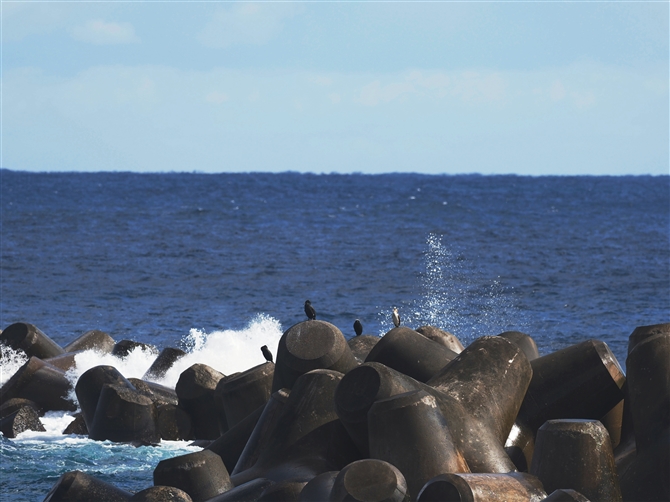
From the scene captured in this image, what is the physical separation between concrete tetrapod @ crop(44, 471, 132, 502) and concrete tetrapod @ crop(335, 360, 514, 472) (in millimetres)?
1544

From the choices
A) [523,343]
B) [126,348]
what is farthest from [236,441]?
[126,348]

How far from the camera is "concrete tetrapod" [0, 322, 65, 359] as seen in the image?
505 inches

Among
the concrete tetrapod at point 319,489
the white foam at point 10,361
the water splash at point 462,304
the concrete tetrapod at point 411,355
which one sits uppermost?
the concrete tetrapod at point 411,355

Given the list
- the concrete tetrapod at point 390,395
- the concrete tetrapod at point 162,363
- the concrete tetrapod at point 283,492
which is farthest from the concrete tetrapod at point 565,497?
the concrete tetrapod at point 162,363

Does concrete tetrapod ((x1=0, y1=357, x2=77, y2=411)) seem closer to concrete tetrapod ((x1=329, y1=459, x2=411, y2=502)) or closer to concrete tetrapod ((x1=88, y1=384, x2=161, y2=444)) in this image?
concrete tetrapod ((x1=88, y1=384, x2=161, y2=444))

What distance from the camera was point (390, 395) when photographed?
648 centimetres

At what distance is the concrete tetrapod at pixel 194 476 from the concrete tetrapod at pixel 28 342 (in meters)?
6.66

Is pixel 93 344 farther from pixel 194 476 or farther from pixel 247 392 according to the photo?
pixel 194 476

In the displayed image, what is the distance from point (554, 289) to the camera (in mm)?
25297

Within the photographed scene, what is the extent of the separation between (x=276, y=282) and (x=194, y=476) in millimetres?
20505

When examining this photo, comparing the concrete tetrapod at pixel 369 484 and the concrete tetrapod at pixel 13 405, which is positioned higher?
the concrete tetrapod at pixel 369 484

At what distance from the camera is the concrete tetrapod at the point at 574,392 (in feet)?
25.6

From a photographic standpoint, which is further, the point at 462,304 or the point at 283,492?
the point at 462,304

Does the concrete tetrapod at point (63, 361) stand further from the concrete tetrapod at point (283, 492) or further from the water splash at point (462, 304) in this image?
the water splash at point (462, 304)
